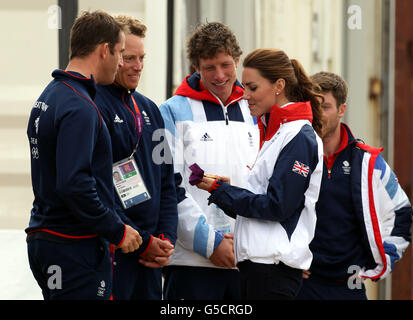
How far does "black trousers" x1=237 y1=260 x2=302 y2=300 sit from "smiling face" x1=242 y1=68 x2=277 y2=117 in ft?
2.09

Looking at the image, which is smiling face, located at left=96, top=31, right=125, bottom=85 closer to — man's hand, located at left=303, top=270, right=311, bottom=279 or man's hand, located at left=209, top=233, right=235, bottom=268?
man's hand, located at left=209, top=233, right=235, bottom=268

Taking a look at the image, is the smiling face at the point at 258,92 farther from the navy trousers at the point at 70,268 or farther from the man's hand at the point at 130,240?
the navy trousers at the point at 70,268

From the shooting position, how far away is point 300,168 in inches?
112

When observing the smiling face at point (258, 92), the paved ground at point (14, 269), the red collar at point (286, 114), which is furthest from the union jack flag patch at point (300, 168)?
the paved ground at point (14, 269)

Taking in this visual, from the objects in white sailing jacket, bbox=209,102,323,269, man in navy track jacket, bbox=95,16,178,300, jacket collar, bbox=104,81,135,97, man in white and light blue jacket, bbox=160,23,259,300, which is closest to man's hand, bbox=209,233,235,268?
man in white and light blue jacket, bbox=160,23,259,300

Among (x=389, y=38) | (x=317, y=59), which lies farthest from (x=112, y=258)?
(x=317, y=59)

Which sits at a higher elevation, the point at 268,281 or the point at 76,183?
the point at 76,183

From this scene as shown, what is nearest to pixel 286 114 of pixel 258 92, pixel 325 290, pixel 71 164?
pixel 258 92

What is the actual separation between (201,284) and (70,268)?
887 millimetres

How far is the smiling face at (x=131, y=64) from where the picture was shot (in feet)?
10.4

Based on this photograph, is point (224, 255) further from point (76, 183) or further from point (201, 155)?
point (76, 183)

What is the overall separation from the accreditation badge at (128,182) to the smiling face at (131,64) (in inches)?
13.9

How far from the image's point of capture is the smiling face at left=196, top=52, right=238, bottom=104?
3484mm
